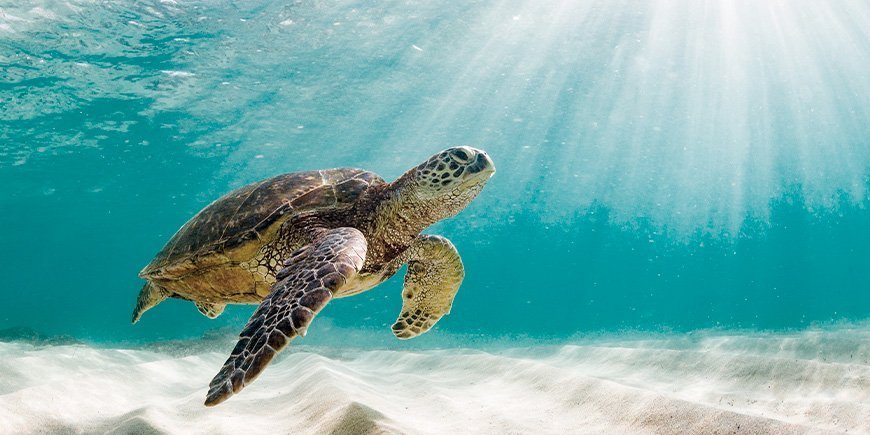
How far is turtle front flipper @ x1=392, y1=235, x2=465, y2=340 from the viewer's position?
14.8 feet

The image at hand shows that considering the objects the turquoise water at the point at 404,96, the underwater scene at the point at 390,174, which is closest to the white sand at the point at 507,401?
the underwater scene at the point at 390,174

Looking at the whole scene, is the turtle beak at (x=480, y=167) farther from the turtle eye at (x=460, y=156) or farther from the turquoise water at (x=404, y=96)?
the turquoise water at (x=404, y=96)

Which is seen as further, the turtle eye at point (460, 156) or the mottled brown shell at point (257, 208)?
the mottled brown shell at point (257, 208)

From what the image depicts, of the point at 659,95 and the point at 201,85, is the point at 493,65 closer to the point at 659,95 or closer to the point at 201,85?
the point at 659,95

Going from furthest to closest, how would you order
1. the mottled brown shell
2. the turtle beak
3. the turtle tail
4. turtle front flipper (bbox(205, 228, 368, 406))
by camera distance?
the turtle tail → the mottled brown shell → the turtle beak → turtle front flipper (bbox(205, 228, 368, 406))

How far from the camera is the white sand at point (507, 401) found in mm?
2914

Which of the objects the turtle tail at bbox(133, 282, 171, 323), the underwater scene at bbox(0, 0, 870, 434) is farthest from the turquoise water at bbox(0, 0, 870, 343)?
the turtle tail at bbox(133, 282, 171, 323)

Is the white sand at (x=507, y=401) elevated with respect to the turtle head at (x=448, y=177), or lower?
lower

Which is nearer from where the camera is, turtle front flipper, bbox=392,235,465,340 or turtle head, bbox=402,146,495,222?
turtle head, bbox=402,146,495,222

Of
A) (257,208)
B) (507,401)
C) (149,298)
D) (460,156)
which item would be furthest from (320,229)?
(149,298)

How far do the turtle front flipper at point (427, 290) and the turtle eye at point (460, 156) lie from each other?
108 cm

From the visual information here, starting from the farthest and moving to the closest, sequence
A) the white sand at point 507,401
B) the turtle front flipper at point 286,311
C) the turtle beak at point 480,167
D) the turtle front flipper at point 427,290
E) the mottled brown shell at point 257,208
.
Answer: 1. the turtle front flipper at point 427,290
2. the mottled brown shell at point 257,208
3. the turtle beak at point 480,167
4. the white sand at point 507,401
5. the turtle front flipper at point 286,311

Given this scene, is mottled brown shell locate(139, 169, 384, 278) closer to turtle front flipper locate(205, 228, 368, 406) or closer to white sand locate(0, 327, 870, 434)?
turtle front flipper locate(205, 228, 368, 406)

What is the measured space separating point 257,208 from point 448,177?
5.35ft
